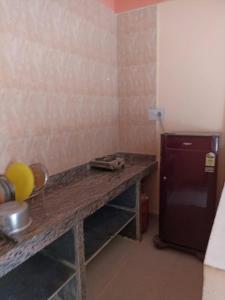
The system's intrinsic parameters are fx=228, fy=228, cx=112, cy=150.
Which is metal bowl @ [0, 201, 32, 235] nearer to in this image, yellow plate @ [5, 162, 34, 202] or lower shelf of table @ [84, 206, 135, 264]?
yellow plate @ [5, 162, 34, 202]

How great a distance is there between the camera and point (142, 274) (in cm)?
182

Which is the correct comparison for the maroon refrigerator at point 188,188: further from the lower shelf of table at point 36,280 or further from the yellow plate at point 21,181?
the yellow plate at point 21,181

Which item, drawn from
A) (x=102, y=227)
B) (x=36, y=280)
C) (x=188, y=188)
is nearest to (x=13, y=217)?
(x=36, y=280)

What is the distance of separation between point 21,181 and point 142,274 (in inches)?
47.9

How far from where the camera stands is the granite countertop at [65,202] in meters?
0.99

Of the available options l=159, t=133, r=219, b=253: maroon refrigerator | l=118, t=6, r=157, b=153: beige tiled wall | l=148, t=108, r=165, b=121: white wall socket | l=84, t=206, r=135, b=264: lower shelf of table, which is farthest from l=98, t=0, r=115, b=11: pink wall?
l=84, t=206, r=135, b=264: lower shelf of table

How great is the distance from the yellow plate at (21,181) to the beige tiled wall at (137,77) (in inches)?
58.5

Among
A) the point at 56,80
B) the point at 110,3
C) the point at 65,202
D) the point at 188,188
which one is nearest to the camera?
the point at 65,202

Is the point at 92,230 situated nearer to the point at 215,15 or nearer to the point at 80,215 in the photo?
the point at 80,215

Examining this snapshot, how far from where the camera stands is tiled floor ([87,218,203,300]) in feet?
5.34

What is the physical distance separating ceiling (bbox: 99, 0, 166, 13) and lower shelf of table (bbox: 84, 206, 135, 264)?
2100 mm

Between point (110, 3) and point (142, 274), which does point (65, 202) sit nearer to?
point (142, 274)

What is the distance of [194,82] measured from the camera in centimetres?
221

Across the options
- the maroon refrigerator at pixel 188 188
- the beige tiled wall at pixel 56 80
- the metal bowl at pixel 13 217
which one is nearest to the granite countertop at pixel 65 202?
the metal bowl at pixel 13 217
